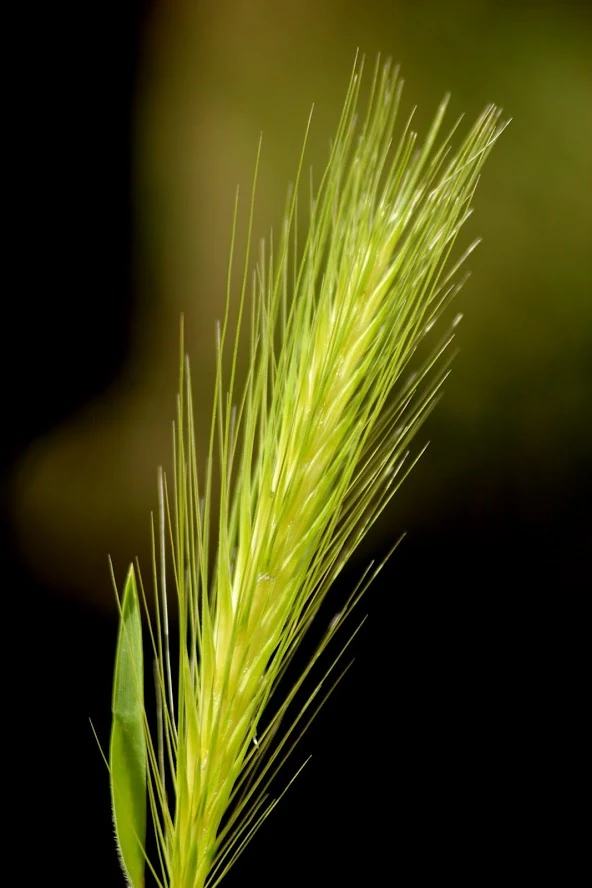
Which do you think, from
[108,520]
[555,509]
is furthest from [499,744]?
[108,520]

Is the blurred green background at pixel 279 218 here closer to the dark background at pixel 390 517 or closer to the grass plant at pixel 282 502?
the dark background at pixel 390 517

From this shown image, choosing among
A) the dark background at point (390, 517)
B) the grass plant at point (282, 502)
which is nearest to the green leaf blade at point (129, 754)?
the grass plant at point (282, 502)

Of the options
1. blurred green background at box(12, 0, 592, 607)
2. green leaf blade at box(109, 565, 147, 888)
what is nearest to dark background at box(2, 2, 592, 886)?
blurred green background at box(12, 0, 592, 607)

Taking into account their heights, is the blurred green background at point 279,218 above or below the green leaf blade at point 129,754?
above

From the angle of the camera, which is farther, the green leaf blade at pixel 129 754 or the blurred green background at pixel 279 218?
the blurred green background at pixel 279 218

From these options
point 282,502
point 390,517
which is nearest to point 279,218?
point 390,517

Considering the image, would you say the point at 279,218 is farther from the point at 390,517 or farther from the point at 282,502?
the point at 282,502

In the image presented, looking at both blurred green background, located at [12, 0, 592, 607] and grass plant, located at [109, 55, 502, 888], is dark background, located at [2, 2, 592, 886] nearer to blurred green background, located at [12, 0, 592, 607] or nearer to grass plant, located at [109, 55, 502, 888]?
blurred green background, located at [12, 0, 592, 607]
